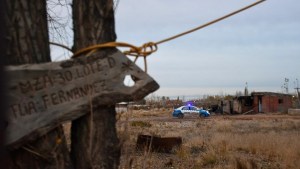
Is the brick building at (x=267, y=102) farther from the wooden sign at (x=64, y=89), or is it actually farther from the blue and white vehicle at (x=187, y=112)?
the wooden sign at (x=64, y=89)

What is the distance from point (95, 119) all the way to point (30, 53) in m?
0.58

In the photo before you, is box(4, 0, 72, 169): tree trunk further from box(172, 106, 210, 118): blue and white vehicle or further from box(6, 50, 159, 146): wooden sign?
box(172, 106, 210, 118): blue and white vehicle

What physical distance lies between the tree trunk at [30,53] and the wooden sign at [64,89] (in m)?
0.12

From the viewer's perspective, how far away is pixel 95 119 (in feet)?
10.4

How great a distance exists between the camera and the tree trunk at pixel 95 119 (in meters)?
3.18

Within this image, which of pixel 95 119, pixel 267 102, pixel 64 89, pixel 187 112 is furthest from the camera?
pixel 267 102

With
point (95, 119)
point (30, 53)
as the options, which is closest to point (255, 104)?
point (95, 119)

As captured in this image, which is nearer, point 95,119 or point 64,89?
point 64,89

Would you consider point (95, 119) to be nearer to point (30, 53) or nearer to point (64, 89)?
point (64, 89)

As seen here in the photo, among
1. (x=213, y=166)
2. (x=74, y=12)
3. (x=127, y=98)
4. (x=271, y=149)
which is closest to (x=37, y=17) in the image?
(x=74, y=12)

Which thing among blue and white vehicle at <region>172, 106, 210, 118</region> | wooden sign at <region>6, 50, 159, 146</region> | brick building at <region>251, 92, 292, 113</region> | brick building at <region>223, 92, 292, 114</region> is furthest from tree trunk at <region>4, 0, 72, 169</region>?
brick building at <region>251, 92, 292, 113</region>

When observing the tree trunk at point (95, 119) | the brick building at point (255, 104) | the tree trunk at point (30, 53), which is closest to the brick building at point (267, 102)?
the brick building at point (255, 104)

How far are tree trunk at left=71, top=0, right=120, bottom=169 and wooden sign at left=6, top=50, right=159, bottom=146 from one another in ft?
0.34

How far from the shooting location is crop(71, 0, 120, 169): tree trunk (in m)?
3.18
